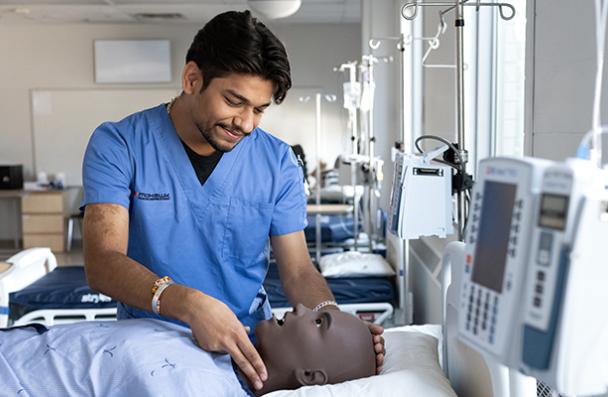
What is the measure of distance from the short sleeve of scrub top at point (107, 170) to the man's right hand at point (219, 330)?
1.36 feet

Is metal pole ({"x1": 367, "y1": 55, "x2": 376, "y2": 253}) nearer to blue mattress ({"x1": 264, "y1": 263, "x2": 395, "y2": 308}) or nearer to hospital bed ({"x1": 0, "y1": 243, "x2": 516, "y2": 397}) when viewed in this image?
Result: blue mattress ({"x1": 264, "y1": 263, "x2": 395, "y2": 308})

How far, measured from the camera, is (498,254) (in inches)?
31.9

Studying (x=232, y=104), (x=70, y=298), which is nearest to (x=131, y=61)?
(x=70, y=298)

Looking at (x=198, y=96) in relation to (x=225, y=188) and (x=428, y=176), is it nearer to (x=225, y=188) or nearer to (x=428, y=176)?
(x=225, y=188)

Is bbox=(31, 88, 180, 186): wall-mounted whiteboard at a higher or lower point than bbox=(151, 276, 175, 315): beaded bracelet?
higher

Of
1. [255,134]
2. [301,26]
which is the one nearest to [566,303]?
[255,134]

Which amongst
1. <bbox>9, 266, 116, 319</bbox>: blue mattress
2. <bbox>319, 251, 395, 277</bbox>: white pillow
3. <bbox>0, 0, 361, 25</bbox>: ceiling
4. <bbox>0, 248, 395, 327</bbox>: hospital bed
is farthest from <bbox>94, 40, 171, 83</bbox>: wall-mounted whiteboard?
<bbox>9, 266, 116, 319</bbox>: blue mattress

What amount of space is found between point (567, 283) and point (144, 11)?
692 centimetres

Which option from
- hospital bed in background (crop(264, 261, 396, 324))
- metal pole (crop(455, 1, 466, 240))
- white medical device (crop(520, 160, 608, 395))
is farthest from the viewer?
hospital bed in background (crop(264, 261, 396, 324))

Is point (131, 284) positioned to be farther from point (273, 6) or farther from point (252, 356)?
point (273, 6)

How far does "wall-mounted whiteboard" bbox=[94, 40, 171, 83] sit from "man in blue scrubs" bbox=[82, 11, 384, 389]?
619cm

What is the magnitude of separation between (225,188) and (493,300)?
1072 millimetres

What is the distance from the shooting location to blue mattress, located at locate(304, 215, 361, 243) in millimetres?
5840

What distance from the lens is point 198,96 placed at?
158 cm
